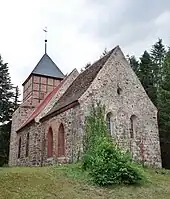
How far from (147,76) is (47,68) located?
430 inches

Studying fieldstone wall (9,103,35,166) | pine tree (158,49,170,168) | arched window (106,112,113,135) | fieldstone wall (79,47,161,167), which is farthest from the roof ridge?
pine tree (158,49,170,168)

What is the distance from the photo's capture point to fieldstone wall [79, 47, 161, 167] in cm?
2059

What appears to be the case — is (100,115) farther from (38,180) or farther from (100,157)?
(38,180)

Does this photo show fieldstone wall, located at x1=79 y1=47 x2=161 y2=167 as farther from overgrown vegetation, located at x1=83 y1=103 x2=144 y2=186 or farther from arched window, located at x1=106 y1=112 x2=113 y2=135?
overgrown vegetation, located at x1=83 y1=103 x2=144 y2=186

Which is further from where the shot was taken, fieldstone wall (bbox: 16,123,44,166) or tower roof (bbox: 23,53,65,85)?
tower roof (bbox: 23,53,65,85)

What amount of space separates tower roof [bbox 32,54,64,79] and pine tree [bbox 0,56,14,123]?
299 inches

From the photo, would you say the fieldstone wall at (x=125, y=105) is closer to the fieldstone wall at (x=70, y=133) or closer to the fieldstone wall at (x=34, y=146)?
the fieldstone wall at (x=70, y=133)

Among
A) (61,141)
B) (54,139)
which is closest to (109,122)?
(61,141)

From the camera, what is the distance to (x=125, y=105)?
21391mm

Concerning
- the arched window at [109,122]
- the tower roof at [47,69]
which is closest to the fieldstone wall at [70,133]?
the arched window at [109,122]

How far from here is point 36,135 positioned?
2423 cm

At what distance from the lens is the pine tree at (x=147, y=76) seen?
32.0 m

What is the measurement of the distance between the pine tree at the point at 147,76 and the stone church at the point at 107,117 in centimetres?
949

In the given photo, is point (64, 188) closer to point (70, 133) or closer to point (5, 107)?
point (70, 133)
